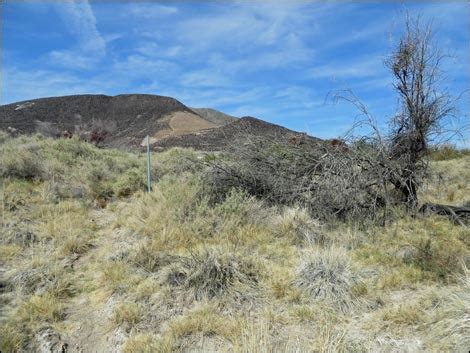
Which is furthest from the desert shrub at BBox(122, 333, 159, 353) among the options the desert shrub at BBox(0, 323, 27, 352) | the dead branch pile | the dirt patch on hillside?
the dirt patch on hillside

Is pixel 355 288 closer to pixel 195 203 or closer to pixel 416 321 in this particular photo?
pixel 416 321

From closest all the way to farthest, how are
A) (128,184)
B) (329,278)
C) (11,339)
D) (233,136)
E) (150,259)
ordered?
(11,339), (329,278), (150,259), (233,136), (128,184)

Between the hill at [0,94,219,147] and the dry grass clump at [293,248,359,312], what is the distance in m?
22.9

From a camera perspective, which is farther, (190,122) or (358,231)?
(190,122)

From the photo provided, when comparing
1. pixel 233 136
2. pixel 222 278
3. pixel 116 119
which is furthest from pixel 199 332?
pixel 116 119

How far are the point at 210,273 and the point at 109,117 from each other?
112ft

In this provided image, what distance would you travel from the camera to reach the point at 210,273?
17.2ft

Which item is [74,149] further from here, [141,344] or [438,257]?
[438,257]

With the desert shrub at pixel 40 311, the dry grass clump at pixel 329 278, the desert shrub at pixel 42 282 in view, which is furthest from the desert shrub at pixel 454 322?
the desert shrub at pixel 42 282

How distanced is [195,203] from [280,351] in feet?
15.3

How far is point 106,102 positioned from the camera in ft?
130

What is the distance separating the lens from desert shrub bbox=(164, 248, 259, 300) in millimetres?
5051

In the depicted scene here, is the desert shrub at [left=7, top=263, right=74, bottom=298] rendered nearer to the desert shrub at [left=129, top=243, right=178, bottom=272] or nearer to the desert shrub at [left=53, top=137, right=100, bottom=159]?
the desert shrub at [left=129, top=243, right=178, bottom=272]

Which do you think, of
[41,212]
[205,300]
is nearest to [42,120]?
[41,212]
